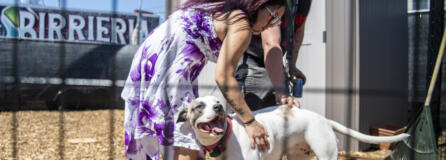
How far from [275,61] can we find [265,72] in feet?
0.57

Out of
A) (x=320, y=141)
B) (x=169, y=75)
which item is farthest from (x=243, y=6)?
(x=320, y=141)

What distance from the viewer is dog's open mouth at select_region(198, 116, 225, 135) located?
5.20ft

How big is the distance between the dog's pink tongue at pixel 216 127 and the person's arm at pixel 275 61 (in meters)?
0.44

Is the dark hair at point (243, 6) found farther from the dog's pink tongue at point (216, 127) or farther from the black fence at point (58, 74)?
the black fence at point (58, 74)

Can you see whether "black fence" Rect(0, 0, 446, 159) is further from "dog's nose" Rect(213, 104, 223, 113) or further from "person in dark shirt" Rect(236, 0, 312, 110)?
"dog's nose" Rect(213, 104, 223, 113)

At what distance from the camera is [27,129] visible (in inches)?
183

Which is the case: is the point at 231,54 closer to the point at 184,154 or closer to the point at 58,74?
the point at 184,154

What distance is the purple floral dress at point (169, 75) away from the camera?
157 cm

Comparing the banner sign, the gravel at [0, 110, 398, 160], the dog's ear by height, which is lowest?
the gravel at [0, 110, 398, 160]

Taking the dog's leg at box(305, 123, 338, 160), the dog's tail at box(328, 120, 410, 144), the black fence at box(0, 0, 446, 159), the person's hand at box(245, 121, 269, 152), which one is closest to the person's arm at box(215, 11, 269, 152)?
the person's hand at box(245, 121, 269, 152)

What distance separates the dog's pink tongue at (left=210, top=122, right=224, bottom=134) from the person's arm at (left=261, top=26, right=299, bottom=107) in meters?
0.44

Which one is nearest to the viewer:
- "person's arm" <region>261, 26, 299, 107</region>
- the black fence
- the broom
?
"person's arm" <region>261, 26, 299, 107</region>

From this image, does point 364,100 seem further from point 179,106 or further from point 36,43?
point 36,43

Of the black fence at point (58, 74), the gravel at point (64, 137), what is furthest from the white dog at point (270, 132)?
the black fence at point (58, 74)
